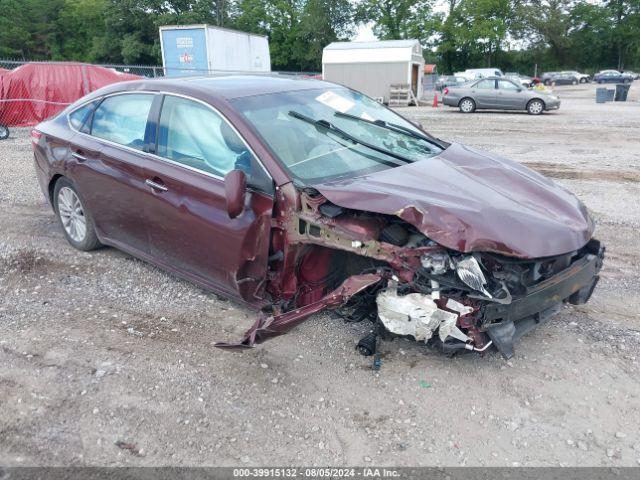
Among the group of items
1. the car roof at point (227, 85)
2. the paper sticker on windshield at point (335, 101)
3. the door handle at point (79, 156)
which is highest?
the car roof at point (227, 85)

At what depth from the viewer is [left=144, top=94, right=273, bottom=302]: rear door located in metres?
3.56

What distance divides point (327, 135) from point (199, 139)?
0.91 meters

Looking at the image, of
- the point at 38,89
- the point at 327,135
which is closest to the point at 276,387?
the point at 327,135

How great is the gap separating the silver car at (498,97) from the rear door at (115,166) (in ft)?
60.0

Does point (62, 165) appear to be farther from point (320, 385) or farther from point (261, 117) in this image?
point (320, 385)

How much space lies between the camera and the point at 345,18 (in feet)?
Answer: 204

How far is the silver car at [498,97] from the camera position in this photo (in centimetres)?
1995

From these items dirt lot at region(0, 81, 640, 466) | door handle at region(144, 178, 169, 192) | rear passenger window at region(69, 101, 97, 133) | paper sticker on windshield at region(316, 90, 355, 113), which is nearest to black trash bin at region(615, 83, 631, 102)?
dirt lot at region(0, 81, 640, 466)

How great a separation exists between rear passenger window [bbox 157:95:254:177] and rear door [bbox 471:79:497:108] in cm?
1877

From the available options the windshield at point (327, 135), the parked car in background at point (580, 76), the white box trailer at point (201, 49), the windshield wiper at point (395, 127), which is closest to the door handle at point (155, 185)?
the windshield at point (327, 135)

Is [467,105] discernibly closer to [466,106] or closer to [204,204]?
[466,106]

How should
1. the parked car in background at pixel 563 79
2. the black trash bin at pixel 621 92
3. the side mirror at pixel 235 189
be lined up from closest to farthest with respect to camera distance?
1. the side mirror at pixel 235 189
2. the black trash bin at pixel 621 92
3. the parked car in background at pixel 563 79

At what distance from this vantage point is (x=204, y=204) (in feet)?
12.4

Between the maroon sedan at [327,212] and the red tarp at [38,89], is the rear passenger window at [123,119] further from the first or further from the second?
the red tarp at [38,89]
